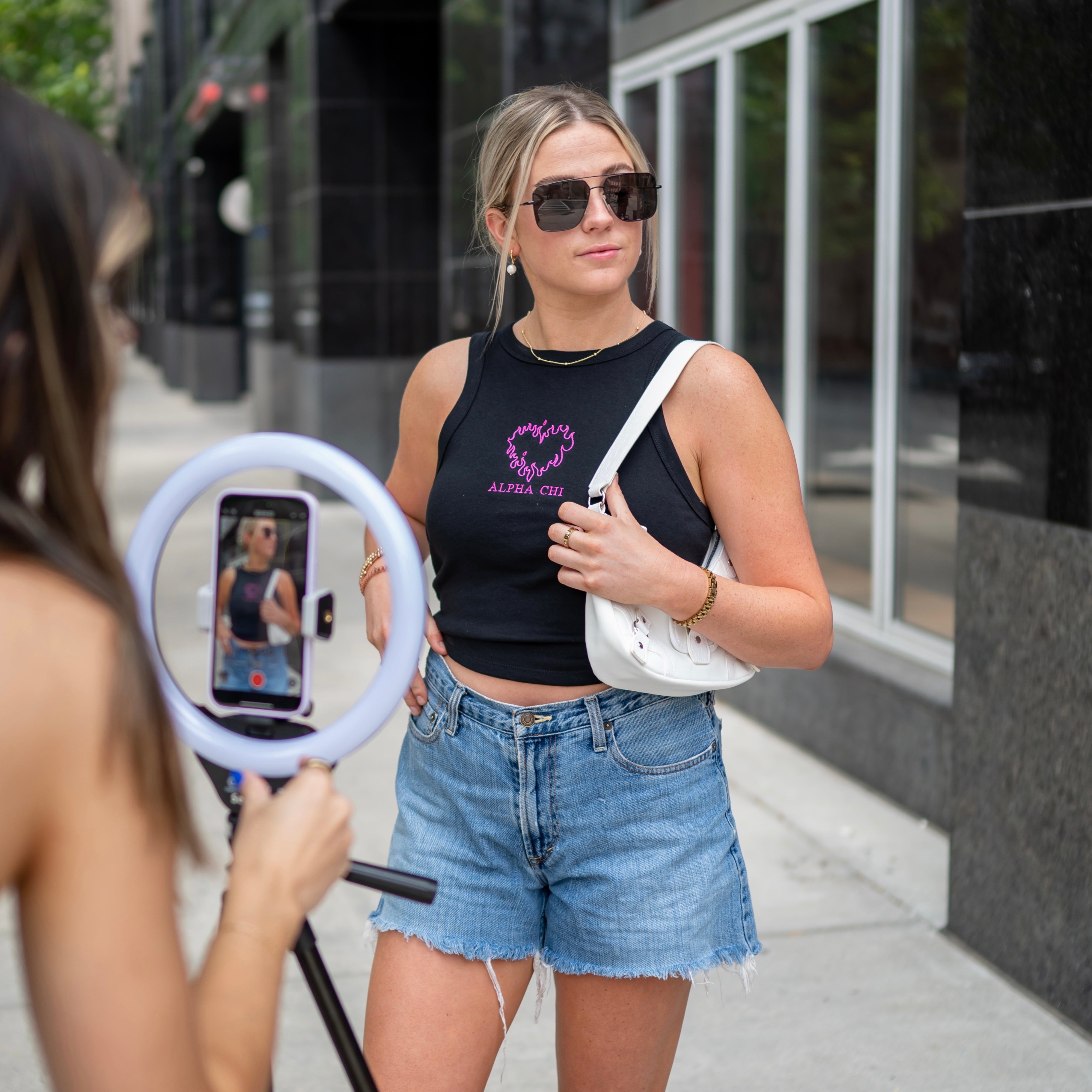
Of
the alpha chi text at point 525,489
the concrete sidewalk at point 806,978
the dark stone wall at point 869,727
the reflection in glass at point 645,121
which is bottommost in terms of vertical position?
the concrete sidewalk at point 806,978

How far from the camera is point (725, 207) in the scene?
6.75 meters

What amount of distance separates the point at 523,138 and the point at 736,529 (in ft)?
2.37

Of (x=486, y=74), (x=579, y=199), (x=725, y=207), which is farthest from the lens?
(x=486, y=74)

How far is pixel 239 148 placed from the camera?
2888 cm

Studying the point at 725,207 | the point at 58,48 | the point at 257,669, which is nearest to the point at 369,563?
the point at 257,669

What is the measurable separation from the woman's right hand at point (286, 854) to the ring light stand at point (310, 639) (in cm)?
5

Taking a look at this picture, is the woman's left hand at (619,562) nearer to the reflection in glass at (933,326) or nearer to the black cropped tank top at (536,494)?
the black cropped tank top at (536,494)

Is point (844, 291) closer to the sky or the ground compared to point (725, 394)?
closer to the sky

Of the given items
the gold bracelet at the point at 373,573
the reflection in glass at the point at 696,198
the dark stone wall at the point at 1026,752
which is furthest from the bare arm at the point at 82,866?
the reflection in glass at the point at 696,198

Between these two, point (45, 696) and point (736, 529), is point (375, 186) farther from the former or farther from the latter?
point (45, 696)

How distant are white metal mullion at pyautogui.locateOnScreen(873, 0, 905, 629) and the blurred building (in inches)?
0.4

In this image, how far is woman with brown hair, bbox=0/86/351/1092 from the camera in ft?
3.47

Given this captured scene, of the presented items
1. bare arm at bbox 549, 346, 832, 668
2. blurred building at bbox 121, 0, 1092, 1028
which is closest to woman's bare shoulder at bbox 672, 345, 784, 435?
bare arm at bbox 549, 346, 832, 668

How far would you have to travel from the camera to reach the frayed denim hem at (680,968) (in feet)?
7.27
